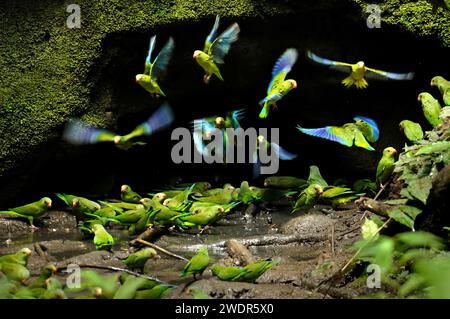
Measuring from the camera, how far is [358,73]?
19.7ft

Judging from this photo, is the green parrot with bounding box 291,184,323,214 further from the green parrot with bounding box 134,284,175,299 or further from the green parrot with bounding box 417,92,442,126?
the green parrot with bounding box 134,284,175,299

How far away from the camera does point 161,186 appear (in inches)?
277

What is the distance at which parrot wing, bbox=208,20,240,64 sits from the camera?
5938 mm

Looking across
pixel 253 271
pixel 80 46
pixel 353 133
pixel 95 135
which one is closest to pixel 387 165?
pixel 353 133

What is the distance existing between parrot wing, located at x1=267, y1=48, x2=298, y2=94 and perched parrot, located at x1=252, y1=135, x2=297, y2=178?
1.76 feet

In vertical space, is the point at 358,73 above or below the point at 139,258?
above

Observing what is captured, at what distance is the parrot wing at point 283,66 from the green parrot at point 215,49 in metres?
0.48

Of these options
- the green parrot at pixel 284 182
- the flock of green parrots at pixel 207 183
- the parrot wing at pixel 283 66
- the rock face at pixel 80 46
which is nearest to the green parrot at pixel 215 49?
the flock of green parrots at pixel 207 183

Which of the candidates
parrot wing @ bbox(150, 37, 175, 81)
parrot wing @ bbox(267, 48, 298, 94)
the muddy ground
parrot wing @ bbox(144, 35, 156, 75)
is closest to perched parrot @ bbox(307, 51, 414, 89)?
parrot wing @ bbox(267, 48, 298, 94)

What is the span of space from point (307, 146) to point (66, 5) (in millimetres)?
2861

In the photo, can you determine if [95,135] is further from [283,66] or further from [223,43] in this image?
[283,66]

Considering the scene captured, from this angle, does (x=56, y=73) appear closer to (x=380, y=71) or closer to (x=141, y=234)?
(x=141, y=234)

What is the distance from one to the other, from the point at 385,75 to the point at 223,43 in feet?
5.04
